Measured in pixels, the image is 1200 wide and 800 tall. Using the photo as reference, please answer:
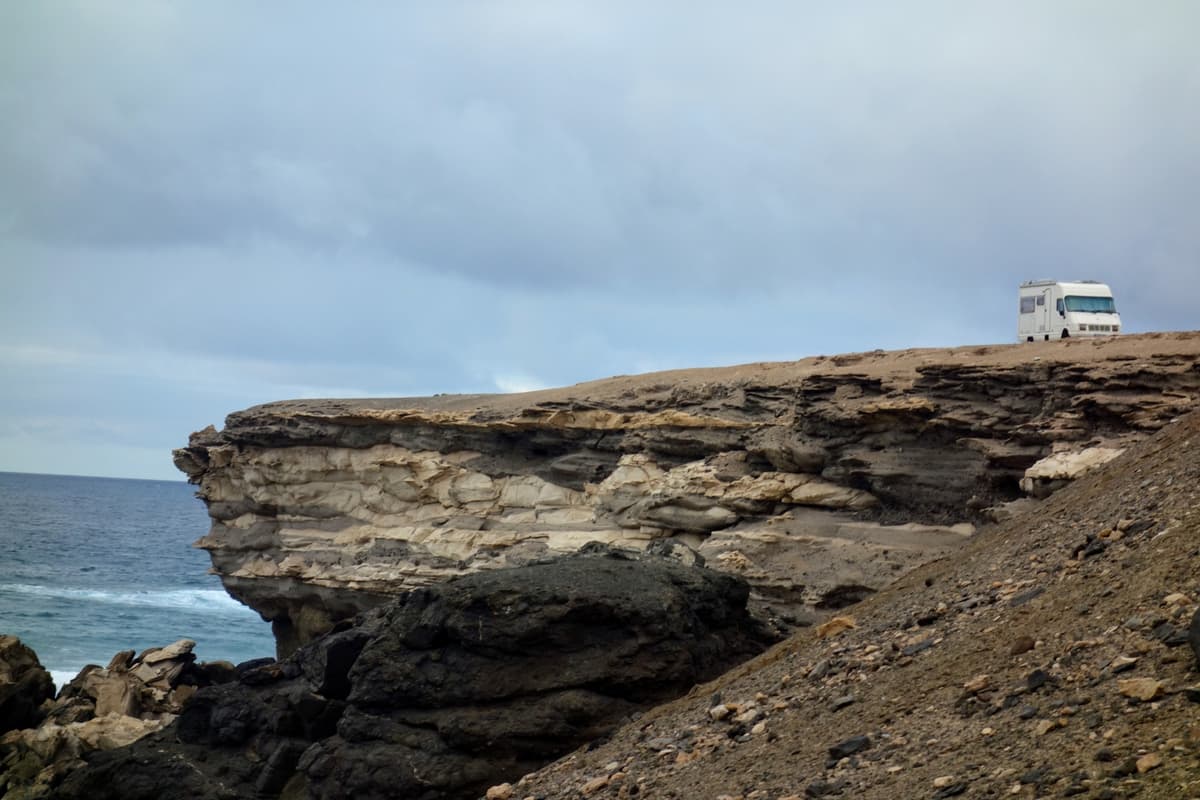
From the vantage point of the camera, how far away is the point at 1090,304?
2694cm

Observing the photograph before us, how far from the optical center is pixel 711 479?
2241 cm

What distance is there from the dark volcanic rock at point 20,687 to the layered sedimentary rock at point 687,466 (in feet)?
20.2

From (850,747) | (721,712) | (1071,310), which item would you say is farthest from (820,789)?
(1071,310)

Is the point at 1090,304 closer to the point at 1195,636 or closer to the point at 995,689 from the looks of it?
the point at 995,689

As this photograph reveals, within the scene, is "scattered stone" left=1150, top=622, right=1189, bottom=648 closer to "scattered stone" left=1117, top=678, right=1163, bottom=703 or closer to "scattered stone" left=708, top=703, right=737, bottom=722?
"scattered stone" left=1117, top=678, right=1163, bottom=703

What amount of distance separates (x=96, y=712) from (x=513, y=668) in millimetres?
14214

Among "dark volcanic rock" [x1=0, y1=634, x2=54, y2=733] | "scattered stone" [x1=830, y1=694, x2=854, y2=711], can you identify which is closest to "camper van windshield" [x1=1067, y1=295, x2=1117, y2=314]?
"scattered stone" [x1=830, y1=694, x2=854, y2=711]

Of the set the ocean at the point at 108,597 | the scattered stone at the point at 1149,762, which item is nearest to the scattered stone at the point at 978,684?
the scattered stone at the point at 1149,762

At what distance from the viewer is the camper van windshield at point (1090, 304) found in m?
26.8

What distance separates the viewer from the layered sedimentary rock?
60.5ft

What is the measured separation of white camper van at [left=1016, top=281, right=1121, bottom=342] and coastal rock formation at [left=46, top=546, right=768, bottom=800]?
14.3 m

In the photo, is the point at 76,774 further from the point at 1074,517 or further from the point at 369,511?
the point at 1074,517

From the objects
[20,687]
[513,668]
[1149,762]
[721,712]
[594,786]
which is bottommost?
[20,687]

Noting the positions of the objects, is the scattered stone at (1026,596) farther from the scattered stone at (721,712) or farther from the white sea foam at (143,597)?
the white sea foam at (143,597)
